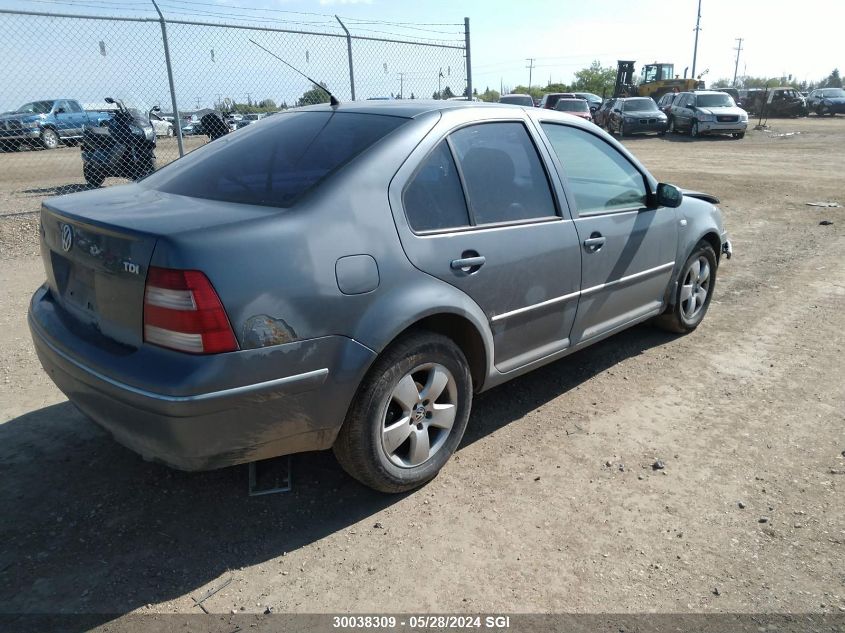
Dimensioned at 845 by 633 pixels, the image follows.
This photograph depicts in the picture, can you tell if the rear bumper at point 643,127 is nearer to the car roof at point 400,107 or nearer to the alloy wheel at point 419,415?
the car roof at point 400,107

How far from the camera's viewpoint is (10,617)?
2.32 metres

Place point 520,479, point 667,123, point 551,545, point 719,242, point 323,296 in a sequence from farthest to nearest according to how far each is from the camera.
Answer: point 667,123 < point 719,242 < point 520,479 < point 551,545 < point 323,296

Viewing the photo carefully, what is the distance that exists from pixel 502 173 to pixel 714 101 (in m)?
26.1

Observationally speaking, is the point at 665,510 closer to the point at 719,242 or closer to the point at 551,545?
the point at 551,545

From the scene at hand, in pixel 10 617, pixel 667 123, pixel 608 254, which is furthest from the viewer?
pixel 667 123

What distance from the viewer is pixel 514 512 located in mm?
2945

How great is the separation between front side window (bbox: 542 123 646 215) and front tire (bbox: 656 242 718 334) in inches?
35.1

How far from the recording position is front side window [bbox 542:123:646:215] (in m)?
3.77

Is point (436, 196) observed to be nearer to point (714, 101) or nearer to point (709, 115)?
point (709, 115)

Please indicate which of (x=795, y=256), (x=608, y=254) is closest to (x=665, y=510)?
(x=608, y=254)

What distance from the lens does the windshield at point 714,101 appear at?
25516 millimetres

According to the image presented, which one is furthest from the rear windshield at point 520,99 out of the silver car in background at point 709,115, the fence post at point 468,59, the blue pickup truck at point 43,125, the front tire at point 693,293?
the front tire at point 693,293

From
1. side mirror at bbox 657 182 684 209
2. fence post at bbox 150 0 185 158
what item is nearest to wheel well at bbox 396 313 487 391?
side mirror at bbox 657 182 684 209

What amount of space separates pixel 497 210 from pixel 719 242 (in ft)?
8.79
